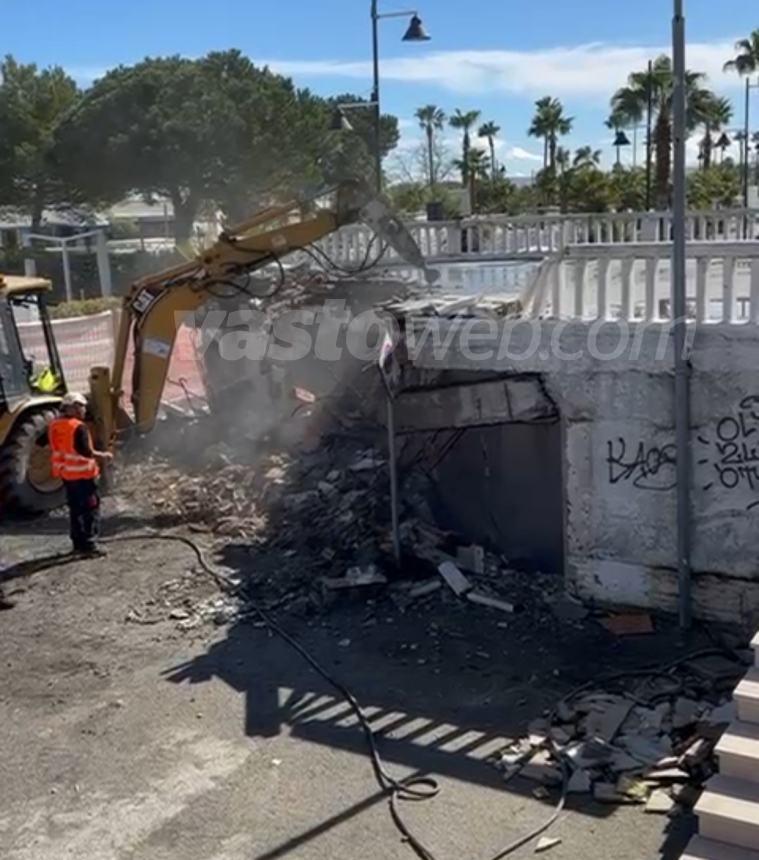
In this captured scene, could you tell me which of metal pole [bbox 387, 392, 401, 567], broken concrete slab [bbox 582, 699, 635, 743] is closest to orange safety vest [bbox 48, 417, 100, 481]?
metal pole [bbox 387, 392, 401, 567]

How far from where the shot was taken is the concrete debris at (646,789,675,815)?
670 cm

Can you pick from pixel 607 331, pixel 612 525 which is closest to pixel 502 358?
pixel 607 331

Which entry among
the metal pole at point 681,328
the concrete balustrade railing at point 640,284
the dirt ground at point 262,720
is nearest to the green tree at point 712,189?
the concrete balustrade railing at point 640,284

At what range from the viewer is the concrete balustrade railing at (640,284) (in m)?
9.38

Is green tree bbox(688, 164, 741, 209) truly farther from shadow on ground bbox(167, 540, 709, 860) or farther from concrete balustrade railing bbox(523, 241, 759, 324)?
shadow on ground bbox(167, 540, 709, 860)

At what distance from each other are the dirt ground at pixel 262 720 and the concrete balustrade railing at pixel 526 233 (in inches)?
322

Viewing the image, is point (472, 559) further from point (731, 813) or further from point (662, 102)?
point (662, 102)

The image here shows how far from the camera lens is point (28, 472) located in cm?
1328

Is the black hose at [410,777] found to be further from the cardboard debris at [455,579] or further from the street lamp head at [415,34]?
the street lamp head at [415,34]

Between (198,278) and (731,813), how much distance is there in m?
9.25

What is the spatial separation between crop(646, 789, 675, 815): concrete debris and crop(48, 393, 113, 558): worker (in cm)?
712

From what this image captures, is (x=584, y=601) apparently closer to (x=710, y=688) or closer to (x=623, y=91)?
(x=710, y=688)

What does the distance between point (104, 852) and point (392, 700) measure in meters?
2.60

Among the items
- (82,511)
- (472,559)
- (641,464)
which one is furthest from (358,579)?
(82,511)
